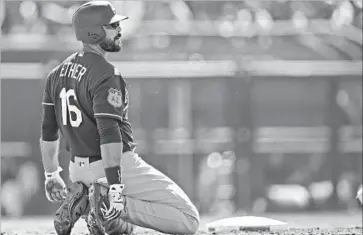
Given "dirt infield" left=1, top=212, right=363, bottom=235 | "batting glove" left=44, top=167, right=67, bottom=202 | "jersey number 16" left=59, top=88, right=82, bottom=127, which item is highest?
"jersey number 16" left=59, top=88, right=82, bottom=127

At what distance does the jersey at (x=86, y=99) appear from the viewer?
4.86 m

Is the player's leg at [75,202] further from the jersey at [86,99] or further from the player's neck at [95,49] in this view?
the player's neck at [95,49]

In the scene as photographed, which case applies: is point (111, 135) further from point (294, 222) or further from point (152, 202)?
point (294, 222)

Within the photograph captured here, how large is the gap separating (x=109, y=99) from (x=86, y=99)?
23 centimetres

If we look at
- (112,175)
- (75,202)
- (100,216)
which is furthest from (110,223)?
(112,175)

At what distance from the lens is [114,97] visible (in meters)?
4.85

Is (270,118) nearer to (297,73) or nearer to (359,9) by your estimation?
(297,73)

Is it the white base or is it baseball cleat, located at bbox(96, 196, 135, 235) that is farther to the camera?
the white base

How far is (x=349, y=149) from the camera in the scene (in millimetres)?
9609

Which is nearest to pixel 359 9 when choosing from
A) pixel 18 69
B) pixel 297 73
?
pixel 297 73

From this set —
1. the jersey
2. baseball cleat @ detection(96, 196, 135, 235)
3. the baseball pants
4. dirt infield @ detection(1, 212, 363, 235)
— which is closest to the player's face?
the jersey

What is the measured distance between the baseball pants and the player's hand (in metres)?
0.39

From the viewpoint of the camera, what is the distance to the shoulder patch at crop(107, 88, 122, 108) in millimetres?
4832

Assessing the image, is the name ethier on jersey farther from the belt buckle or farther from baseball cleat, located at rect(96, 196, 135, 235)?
baseball cleat, located at rect(96, 196, 135, 235)
